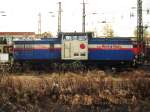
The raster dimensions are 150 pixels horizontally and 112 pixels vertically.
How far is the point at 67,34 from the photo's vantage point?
3481 centimetres

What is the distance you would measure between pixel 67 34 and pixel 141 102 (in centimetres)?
1497

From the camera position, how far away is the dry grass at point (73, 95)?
1992cm

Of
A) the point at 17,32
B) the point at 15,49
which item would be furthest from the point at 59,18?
the point at 17,32

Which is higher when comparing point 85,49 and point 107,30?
point 107,30

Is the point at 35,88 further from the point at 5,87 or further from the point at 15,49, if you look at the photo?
the point at 15,49

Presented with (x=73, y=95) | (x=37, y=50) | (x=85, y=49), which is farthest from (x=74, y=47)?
(x=73, y=95)

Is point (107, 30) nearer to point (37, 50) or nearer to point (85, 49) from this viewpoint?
point (37, 50)

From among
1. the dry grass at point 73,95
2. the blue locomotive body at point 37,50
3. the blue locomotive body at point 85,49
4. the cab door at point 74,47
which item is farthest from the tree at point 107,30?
the dry grass at point 73,95

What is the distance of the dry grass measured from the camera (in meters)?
19.9

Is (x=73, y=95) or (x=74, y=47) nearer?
(x=73, y=95)

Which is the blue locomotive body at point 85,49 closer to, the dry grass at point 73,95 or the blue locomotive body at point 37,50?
the blue locomotive body at point 37,50

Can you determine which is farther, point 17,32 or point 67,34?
point 17,32

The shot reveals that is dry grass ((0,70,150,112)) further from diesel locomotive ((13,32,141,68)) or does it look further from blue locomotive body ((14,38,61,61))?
blue locomotive body ((14,38,61,61))

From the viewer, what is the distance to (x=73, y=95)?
70.3 ft
